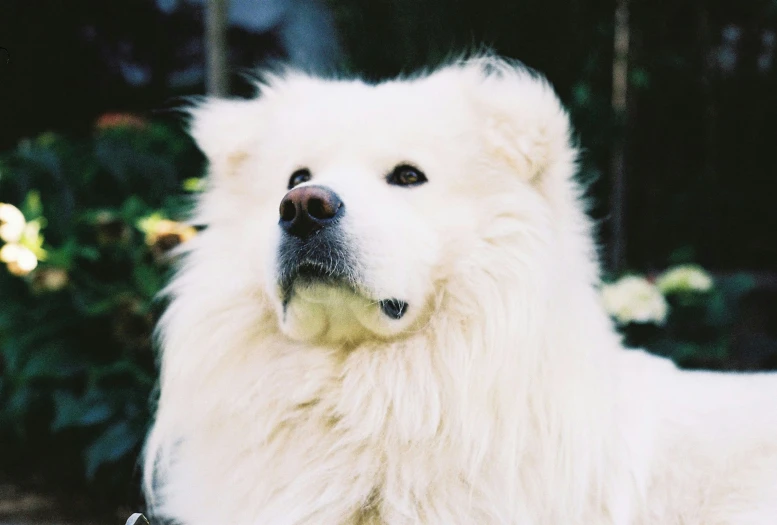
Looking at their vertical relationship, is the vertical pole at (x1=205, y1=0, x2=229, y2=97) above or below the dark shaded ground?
above

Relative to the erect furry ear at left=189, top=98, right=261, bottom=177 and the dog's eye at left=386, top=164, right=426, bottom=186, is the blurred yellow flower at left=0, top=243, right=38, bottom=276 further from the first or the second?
the dog's eye at left=386, top=164, right=426, bottom=186

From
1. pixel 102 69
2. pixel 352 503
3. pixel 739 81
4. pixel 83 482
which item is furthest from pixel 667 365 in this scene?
pixel 102 69

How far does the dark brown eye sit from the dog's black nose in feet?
1.15

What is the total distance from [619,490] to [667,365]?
20.6 inches

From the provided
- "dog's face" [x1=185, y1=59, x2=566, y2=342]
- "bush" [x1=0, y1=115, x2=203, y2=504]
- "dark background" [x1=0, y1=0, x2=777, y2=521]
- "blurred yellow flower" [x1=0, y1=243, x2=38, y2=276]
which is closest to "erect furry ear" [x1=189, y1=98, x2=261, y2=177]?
"dog's face" [x1=185, y1=59, x2=566, y2=342]

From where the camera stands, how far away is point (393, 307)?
1.77m

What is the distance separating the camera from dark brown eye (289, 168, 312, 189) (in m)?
2.04

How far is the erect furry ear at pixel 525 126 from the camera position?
1.89 metres

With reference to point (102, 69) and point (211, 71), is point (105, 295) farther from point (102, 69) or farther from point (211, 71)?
point (102, 69)

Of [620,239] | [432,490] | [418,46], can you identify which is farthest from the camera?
[620,239]

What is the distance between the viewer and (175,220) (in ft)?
12.2

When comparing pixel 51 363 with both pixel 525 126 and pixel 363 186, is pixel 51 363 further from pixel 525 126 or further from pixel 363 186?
pixel 525 126

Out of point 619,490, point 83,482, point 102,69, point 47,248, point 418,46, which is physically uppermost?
point 102,69

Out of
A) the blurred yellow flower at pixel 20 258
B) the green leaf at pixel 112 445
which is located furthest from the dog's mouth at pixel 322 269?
the blurred yellow flower at pixel 20 258
